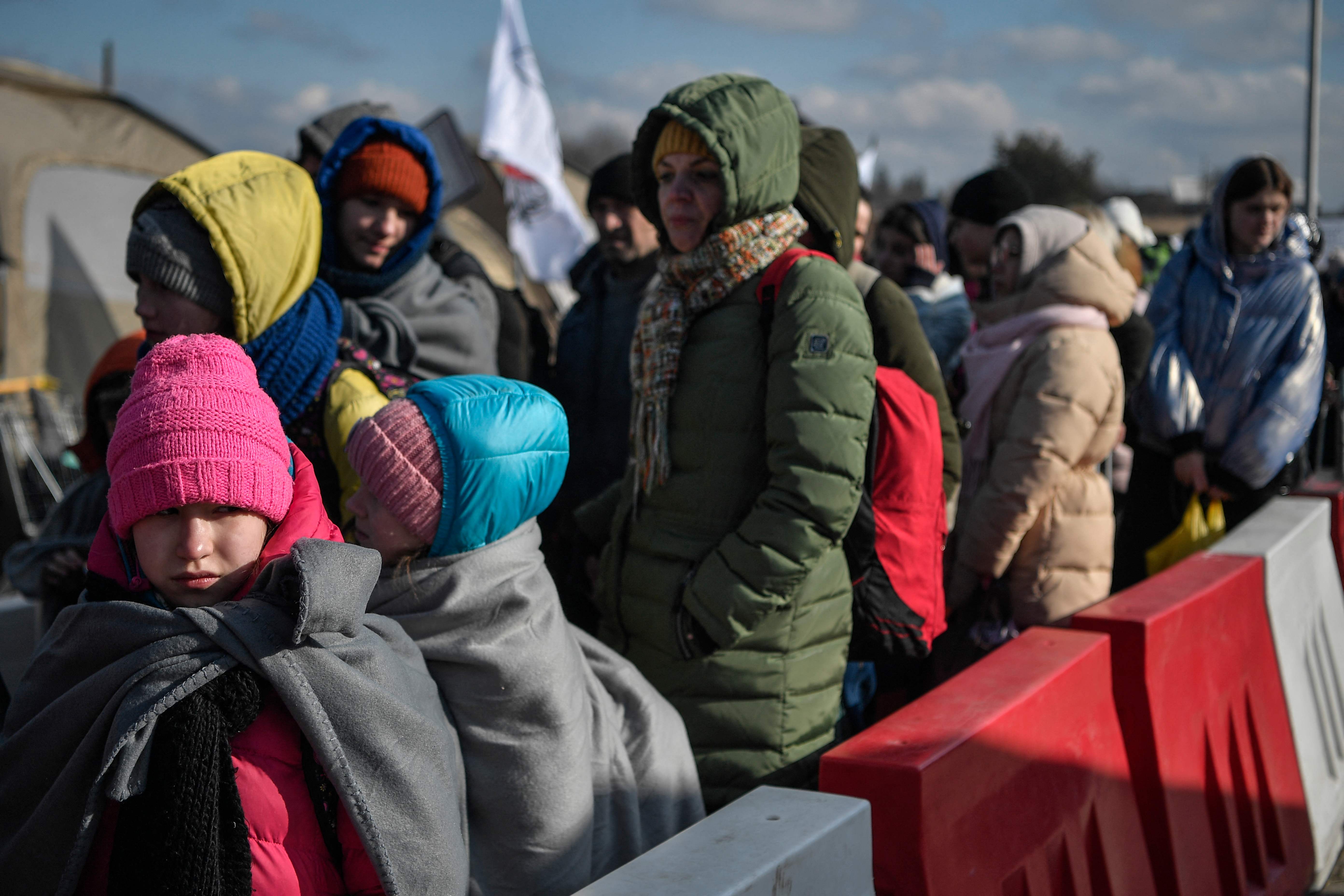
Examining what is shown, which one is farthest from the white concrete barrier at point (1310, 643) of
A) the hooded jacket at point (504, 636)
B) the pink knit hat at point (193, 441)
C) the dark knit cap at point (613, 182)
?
the pink knit hat at point (193, 441)

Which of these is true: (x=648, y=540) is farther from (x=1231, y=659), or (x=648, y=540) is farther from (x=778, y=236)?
(x=1231, y=659)

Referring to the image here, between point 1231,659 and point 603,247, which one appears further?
point 603,247

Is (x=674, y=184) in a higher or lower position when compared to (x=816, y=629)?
higher

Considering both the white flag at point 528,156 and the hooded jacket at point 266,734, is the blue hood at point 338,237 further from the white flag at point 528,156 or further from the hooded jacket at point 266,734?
the white flag at point 528,156

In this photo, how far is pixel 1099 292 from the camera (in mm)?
3729

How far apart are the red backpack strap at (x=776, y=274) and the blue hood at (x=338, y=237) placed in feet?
3.34

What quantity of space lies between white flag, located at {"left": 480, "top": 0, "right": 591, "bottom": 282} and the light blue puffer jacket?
20.2 ft

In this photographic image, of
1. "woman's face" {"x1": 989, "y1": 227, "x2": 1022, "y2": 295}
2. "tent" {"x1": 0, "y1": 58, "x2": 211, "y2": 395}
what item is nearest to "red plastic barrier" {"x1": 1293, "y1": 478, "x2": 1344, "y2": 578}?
"woman's face" {"x1": 989, "y1": 227, "x2": 1022, "y2": 295}

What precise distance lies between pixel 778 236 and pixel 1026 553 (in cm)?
151

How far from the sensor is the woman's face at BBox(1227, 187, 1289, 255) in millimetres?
4766

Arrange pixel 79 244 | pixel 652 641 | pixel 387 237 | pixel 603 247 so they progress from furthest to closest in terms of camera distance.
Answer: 1. pixel 79 244
2. pixel 603 247
3. pixel 387 237
4. pixel 652 641

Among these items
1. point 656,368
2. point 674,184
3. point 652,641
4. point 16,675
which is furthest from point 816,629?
point 16,675

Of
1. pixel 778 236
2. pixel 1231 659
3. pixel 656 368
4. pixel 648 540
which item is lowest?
pixel 1231 659

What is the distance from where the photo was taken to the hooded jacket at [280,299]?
236cm
